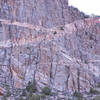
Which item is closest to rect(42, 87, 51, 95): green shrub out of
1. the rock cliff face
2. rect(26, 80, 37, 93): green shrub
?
the rock cliff face

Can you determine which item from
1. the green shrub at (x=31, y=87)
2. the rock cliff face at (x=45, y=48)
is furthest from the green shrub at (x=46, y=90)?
the green shrub at (x=31, y=87)

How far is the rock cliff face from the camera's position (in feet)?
113

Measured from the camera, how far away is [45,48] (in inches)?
1455

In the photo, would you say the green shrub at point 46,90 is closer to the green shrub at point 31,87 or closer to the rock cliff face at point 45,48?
the rock cliff face at point 45,48

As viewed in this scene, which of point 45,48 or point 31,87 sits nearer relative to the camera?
point 31,87

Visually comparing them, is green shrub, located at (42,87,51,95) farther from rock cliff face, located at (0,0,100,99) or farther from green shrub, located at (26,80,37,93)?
green shrub, located at (26,80,37,93)

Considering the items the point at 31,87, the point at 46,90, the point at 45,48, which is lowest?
the point at 46,90

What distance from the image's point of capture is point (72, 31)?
142 ft

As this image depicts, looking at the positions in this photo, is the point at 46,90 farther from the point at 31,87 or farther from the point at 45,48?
the point at 45,48

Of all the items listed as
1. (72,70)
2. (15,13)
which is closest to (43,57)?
(72,70)

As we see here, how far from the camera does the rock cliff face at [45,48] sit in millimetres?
34469

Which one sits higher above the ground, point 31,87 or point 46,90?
point 31,87

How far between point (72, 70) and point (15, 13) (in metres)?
11.9

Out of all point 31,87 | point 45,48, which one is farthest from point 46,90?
point 45,48
